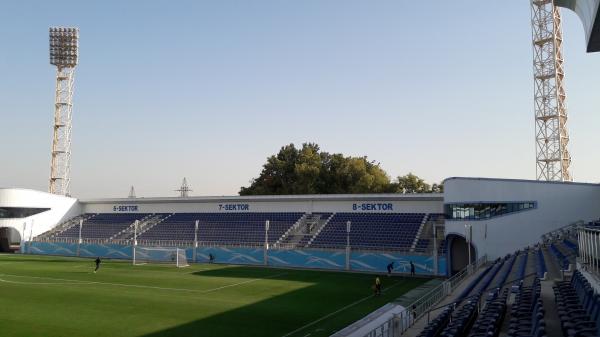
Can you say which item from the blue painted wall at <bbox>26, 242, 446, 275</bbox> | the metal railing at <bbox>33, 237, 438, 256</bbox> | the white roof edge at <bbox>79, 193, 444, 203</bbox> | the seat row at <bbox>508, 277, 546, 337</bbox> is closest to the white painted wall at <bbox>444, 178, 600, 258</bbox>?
the blue painted wall at <bbox>26, 242, 446, 275</bbox>

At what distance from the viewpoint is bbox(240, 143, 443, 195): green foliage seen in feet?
250

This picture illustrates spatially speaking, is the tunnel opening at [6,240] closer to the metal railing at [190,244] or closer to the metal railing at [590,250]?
the metal railing at [190,244]

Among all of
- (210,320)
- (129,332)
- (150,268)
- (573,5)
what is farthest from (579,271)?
(150,268)

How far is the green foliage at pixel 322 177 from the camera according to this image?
76188 millimetres

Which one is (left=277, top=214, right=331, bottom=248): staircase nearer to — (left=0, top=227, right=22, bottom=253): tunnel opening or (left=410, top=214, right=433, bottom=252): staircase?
(left=410, top=214, right=433, bottom=252): staircase

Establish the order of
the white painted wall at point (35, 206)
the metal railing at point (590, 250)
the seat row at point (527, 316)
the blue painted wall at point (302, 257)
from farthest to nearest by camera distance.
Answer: the white painted wall at point (35, 206), the blue painted wall at point (302, 257), the metal railing at point (590, 250), the seat row at point (527, 316)

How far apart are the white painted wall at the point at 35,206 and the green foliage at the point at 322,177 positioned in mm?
28542

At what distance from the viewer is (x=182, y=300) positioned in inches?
1146

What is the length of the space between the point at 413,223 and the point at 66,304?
32814 millimetres

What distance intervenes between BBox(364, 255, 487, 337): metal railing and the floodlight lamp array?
63.2 meters

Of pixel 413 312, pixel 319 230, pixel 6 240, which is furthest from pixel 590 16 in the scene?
pixel 6 240

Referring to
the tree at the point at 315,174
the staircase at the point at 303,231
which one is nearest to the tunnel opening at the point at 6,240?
the tree at the point at 315,174

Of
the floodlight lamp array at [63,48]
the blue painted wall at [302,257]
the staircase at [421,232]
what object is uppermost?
the floodlight lamp array at [63,48]

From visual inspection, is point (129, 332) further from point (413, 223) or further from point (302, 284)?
point (413, 223)
